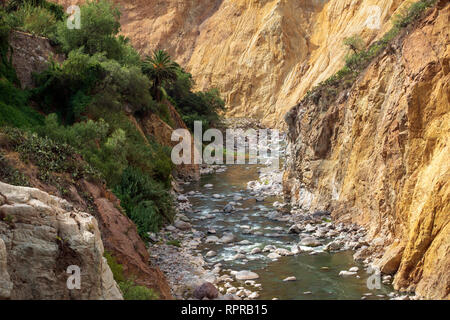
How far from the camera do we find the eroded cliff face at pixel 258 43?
46.7 m

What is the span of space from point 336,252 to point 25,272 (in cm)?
902

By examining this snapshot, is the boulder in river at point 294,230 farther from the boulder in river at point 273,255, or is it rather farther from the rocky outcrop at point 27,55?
the rocky outcrop at point 27,55

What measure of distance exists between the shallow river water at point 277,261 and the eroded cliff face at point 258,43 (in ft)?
92.2

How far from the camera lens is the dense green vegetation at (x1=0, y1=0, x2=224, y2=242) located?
40.3ft

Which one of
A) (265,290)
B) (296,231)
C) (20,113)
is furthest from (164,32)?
(265,290)

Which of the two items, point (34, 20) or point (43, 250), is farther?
point (34, 20)

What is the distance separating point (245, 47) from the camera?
54500mm

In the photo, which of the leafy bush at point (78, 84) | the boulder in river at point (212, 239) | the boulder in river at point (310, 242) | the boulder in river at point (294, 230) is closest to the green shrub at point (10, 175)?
the boulder in river at point (212, 239)

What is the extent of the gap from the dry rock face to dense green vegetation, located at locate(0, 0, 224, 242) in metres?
1.58

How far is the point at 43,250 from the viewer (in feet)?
18.8

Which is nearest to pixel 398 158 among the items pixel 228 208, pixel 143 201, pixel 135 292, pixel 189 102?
pixel 135 292

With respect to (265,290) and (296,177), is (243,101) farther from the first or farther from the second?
(265,290)

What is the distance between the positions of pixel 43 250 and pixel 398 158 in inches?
356

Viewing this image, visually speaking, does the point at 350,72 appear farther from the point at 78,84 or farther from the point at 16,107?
the point at 16,107
